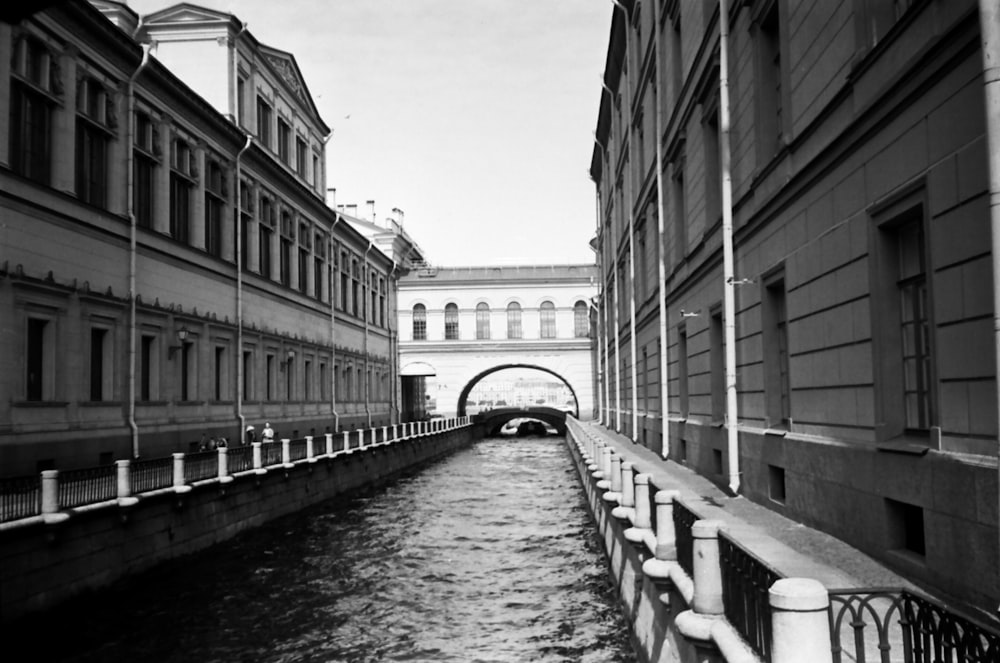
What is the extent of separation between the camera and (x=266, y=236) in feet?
115

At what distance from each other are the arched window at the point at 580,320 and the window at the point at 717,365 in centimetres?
5130

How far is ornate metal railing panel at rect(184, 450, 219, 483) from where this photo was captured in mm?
18484

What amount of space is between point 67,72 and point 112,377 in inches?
269

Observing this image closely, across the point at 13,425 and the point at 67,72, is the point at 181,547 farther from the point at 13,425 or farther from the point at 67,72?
the point at 67,72

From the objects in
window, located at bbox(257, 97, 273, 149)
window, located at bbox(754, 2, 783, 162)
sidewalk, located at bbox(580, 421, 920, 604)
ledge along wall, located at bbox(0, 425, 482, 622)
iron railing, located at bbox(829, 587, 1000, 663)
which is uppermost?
window, located at bbox(257, 97, 273, 149)

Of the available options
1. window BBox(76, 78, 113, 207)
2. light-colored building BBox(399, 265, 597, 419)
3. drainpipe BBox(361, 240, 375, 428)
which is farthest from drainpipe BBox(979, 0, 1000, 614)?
light-colored building BBox(399, 265, 597, 419)

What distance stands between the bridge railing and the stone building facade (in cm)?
986

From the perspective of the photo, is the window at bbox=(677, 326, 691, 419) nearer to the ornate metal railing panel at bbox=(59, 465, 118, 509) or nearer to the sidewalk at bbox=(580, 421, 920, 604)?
the sidewalk at bbox=(580, 421, 920, 604)

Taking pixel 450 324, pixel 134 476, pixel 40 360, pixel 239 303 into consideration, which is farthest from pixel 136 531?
pixel 450 324

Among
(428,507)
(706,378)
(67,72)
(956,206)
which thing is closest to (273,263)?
(428,507)

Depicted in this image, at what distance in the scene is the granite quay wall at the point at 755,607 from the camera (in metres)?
4.04

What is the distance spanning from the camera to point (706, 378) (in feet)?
59.7

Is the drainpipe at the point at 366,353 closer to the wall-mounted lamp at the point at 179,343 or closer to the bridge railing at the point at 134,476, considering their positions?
the bridge railing at the point at 134,476

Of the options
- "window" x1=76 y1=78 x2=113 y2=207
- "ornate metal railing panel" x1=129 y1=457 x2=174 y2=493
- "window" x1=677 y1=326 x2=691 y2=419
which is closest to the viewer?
"ornate metal railing panel" x1=129 y1=457 x2=174 y2=493
